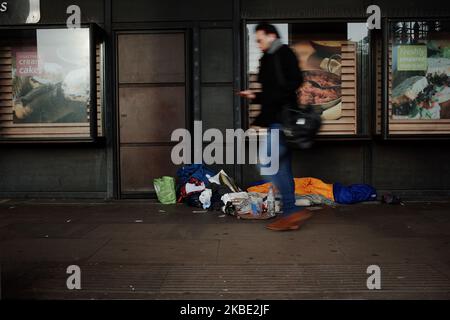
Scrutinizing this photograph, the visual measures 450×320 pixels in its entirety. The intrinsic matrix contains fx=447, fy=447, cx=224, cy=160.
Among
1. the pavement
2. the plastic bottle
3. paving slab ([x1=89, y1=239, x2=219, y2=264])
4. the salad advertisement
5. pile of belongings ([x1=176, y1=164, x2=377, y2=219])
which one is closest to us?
the pavement

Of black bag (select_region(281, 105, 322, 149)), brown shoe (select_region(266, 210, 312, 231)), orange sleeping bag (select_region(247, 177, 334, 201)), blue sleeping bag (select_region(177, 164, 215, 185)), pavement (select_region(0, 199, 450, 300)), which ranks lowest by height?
pavement (select_region(0, 199, 450, 300))

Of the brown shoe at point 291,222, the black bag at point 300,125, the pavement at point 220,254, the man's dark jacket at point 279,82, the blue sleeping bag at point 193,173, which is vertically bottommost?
the pavement at point 220,254

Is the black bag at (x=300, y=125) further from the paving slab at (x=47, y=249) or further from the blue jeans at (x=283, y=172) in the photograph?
the paving slab at (x=47, y=249)

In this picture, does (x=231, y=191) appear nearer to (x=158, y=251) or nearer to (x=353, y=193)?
(x=353, y=193)

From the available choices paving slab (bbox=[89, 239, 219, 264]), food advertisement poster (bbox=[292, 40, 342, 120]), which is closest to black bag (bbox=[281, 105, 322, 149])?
paving slab (bbox=[89, 239, 219, 264])

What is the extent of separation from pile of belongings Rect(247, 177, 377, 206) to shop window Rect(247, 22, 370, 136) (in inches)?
35.5

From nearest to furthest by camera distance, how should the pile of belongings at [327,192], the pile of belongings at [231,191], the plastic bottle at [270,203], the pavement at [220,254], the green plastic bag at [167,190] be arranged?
the pavement at [220,254] < the plastic bottle at [270,203] < the pile of belongings at [231,191] < the pile of belongings at [327,192] < the green plastic bag at [167,190]

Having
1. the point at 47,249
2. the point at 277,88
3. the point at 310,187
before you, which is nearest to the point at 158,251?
the point at 47,249

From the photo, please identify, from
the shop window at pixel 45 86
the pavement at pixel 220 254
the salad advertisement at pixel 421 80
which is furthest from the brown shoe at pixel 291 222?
the shop window at pixel 45 86

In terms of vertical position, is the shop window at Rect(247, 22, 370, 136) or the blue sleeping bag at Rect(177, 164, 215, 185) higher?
the shop window at Rect(247, 22, 370, 136)

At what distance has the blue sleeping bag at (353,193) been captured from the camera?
6.59m

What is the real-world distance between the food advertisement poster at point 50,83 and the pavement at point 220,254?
1813 millimetres

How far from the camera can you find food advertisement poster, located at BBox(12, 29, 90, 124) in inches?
285

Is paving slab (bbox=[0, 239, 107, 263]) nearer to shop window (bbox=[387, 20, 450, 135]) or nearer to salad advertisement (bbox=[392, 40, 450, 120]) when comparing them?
shop window (bbox=[387, 20, 450, 135])
